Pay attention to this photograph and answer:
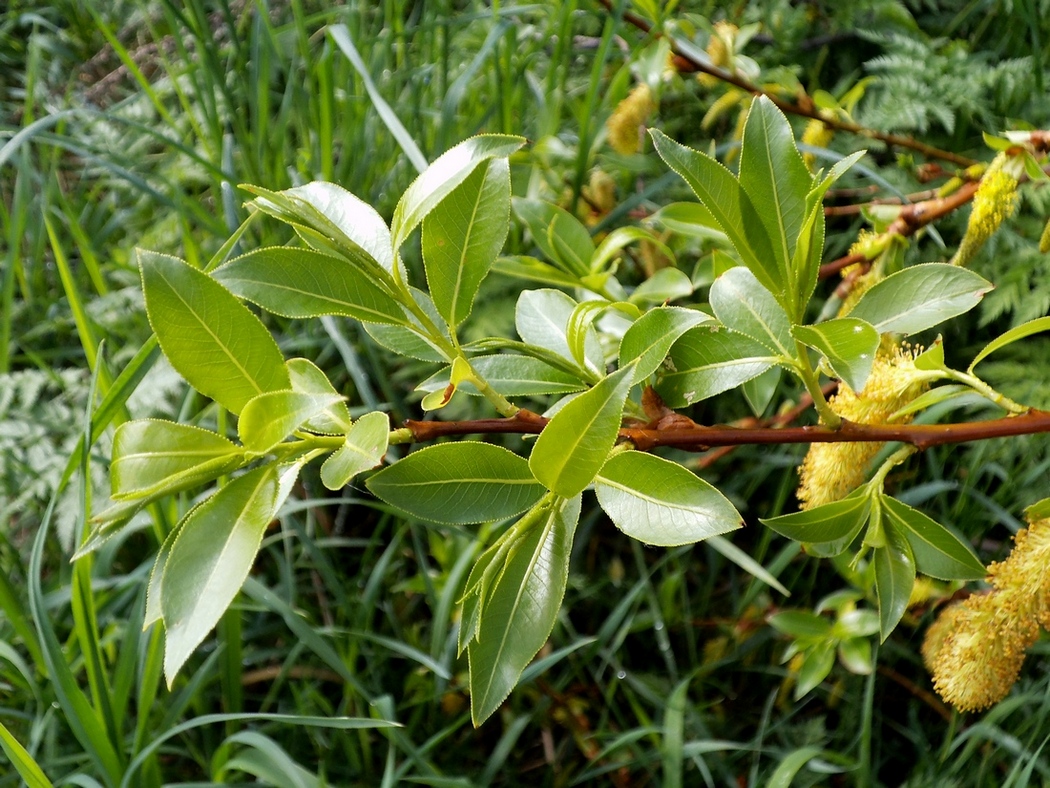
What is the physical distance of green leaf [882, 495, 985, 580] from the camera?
0.50 meters

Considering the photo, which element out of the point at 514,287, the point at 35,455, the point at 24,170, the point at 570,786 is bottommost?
the point at 570,786

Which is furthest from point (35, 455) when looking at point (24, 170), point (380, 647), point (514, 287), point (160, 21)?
point (160, 21)

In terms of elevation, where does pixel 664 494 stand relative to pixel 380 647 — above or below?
above

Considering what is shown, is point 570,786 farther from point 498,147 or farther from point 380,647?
point 498,147

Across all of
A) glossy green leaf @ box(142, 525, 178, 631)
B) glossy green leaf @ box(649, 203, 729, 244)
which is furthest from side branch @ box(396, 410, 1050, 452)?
glossy green leaf @ box(649, 203, 729, 244)

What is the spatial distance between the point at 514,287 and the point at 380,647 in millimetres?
471

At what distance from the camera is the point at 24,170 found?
1.12 metres

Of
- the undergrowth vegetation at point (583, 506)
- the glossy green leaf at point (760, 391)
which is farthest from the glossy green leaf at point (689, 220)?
the glossy green leaf at point (760, 391)

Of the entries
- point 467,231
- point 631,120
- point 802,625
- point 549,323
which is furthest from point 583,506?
point 467,231

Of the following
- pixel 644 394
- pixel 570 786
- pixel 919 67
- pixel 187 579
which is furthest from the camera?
pixel 919 67

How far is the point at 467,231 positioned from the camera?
1.48 ft

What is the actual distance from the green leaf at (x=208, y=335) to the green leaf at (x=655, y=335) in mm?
170

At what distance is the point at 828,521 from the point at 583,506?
653mm

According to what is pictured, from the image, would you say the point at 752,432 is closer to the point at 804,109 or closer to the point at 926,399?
the point at 926,399
